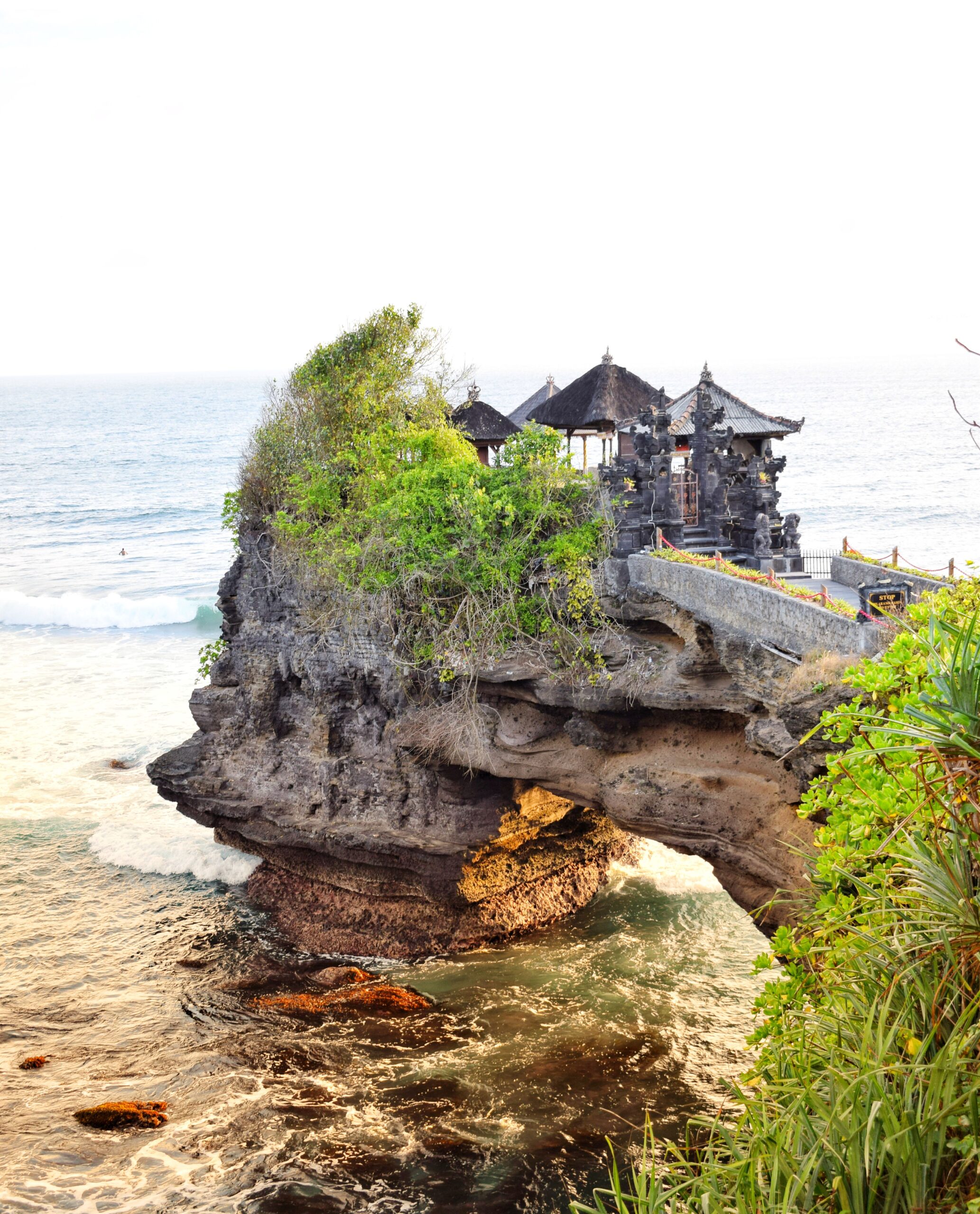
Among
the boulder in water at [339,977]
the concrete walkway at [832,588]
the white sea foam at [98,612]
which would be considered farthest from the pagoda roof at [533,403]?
the white sea foam at [98,612]

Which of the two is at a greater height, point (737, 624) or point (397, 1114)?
point (737, 624)

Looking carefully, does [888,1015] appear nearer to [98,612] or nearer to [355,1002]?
[355,1002]

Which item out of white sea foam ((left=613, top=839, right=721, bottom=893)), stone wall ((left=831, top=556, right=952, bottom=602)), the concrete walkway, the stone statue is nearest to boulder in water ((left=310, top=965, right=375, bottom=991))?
white sea foam ((left=613, top=839, right=721, bottom=893))

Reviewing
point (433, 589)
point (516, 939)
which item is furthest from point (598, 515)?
point (516, 939)

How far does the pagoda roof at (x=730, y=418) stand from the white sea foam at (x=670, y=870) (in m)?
8.96

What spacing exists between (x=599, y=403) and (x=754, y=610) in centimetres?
1058

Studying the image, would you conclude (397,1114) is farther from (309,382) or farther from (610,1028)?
(309,382)

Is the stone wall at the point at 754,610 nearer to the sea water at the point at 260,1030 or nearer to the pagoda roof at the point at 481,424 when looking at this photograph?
the sea water at the point at 260,1030

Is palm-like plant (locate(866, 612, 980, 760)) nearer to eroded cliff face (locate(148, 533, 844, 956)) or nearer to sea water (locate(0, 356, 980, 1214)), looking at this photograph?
sea water (locate(0, 356, 980, 1214))

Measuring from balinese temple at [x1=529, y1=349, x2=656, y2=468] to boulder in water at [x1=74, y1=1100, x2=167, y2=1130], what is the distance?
15815 millimetres

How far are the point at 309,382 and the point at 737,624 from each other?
36.5 ft

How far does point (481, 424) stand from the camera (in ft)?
83.2

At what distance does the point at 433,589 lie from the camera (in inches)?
749

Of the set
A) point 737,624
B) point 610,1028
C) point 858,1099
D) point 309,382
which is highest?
point 309,382
